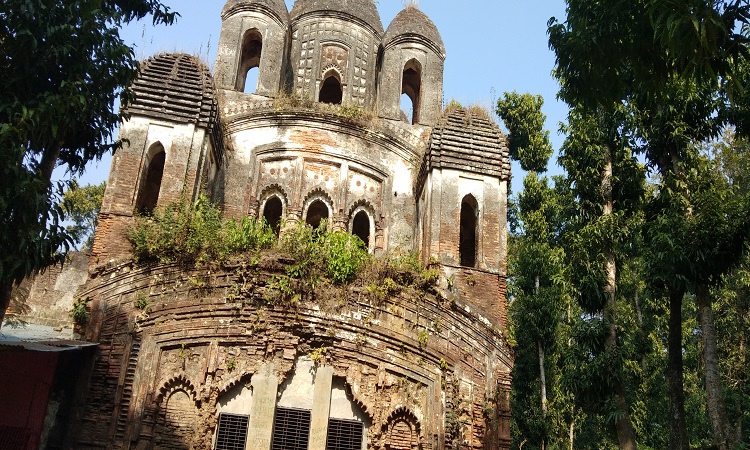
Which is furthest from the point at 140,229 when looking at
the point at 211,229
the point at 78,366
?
the point at 78,366

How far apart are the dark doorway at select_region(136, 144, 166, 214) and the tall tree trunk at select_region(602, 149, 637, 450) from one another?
23.1ft

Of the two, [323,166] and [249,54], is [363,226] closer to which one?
[323,166]

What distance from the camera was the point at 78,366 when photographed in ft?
30.7

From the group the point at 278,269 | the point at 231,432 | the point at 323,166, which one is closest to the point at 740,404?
the point at 323,166

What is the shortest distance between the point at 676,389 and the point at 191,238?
679 cm

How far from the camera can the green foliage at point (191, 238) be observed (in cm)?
979

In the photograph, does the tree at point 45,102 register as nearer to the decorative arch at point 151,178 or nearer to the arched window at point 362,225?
the decorative arch at point 151,178

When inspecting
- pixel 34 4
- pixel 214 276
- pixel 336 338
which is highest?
pixel 34 4

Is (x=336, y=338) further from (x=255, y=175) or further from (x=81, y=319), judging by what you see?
(x=255, y=175)

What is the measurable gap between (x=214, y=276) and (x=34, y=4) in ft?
14.2

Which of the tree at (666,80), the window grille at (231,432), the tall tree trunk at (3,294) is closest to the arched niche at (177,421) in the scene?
the window grille at (231,432)

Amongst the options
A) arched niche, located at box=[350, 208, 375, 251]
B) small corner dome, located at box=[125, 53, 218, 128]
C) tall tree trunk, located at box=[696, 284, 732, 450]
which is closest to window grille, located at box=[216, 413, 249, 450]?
arched niche, located at box=[350, 208, 375, 251]

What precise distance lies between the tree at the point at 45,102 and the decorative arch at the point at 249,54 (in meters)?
6.67

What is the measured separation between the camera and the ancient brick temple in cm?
921
